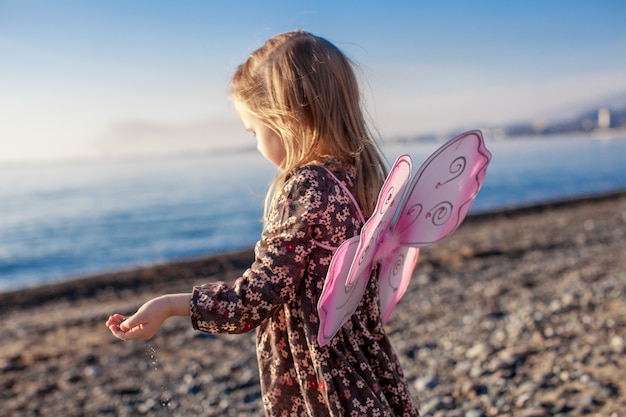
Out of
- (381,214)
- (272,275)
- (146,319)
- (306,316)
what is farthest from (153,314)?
(381,214)

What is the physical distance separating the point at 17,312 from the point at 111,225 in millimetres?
14561

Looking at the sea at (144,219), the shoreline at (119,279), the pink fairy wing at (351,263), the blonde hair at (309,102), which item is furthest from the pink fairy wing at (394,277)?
the shoreline at (119,279)

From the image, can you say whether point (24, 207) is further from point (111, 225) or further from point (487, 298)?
point (487, 298)

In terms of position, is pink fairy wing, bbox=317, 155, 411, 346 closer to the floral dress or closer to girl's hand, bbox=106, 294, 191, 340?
the floral dress

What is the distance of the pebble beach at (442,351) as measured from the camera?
4375mm

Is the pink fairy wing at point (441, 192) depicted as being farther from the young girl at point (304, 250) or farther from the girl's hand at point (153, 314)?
the girl's hand at point (153, 314)

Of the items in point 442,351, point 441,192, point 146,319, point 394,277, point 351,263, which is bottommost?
point 442,351

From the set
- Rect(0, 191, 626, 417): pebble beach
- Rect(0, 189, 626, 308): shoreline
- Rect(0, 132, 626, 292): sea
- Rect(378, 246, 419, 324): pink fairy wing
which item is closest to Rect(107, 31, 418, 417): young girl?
Rect(378, 246, 419, 324): pink fairy wing

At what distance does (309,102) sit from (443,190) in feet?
1.94

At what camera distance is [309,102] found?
2.24 m

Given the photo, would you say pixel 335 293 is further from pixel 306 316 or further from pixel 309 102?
pixel 309 102

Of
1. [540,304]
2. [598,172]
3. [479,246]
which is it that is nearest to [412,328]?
[540,304]

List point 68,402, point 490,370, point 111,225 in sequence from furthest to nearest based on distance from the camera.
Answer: point 111,225 < point 68,402 < point 490,370

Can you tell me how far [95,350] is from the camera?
687 centimetres
